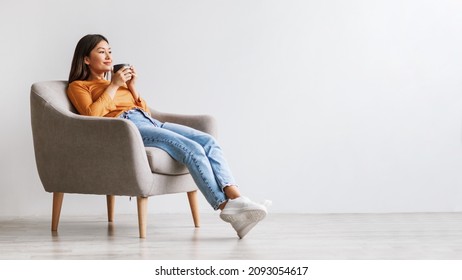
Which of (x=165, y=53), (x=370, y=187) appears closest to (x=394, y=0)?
(x=370, y=187)

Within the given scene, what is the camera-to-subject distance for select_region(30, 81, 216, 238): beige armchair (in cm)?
315

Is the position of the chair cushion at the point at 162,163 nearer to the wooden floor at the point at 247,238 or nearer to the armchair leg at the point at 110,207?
the wooden floor at the point at 247,238

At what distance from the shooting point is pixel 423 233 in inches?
134

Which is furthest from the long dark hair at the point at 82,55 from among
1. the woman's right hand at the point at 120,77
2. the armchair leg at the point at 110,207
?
the armchair leg at the point at 110,207

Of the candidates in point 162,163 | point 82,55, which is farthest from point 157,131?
point 82,55

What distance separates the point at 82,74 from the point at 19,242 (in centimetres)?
92

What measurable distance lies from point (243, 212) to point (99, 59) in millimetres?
1168

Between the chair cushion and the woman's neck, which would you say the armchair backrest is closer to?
the chair cushion

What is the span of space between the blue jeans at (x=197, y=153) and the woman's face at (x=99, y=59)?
287mm

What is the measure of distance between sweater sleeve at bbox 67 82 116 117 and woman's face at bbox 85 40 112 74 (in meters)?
0.14

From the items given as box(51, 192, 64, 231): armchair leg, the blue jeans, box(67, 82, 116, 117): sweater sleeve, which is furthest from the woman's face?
box(51, 192, 64, 231): armchair leg

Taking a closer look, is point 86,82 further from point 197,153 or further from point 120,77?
point 197,153

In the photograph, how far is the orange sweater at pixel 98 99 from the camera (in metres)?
3.38

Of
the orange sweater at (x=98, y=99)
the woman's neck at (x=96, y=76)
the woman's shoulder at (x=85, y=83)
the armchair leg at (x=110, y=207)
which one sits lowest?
the armchair leg at (x=110, y=207)
